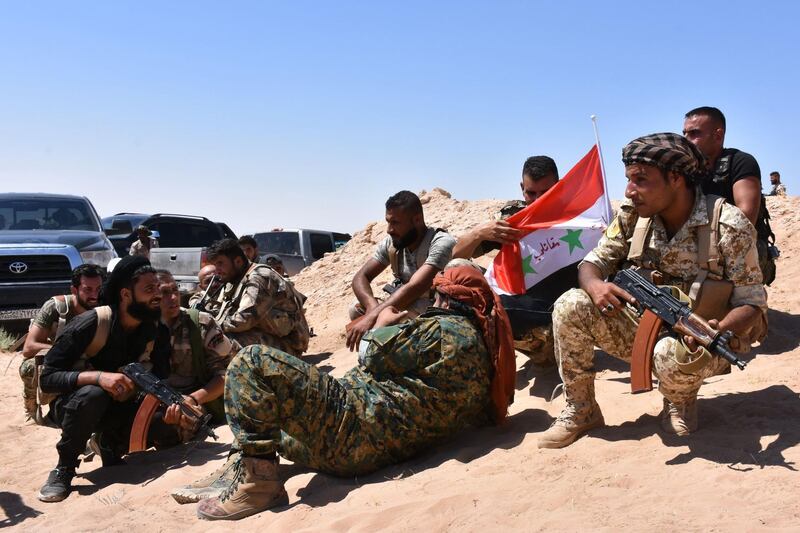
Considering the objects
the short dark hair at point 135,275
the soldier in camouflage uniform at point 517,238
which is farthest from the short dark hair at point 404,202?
the short dark hair at point 135,275

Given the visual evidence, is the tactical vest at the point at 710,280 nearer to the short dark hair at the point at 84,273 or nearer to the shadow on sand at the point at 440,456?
the shadow on sand at the point at 440,456

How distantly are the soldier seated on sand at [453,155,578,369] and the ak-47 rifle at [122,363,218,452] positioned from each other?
214cm

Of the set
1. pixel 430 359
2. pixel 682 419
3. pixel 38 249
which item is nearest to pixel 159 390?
pixel 430 359

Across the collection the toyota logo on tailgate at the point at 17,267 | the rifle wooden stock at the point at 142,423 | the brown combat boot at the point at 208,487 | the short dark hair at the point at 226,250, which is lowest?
the brown combat boot at the point at 208,487

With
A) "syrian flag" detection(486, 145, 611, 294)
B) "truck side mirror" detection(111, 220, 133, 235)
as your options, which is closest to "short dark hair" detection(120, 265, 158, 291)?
"syrian flag" detection(486, 145, 611, 294)

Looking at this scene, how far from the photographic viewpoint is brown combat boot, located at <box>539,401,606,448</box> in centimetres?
427

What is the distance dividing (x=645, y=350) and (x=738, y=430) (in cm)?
70

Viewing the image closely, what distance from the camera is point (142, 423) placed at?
5.07 metres

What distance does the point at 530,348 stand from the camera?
18.7ft

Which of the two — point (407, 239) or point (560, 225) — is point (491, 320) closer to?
point (560, 225)

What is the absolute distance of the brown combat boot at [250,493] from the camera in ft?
13.2

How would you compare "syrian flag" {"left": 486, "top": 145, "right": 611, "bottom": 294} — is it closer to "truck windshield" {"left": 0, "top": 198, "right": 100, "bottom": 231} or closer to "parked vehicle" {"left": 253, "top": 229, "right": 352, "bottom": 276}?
"truck windshield" {"left": 0, "top": 198, "right": 100, "bottom": 231}

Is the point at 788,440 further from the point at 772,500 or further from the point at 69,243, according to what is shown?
the point at 69,243

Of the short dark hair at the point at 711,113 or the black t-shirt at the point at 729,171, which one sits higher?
the short dark hair at the point at 711,113
